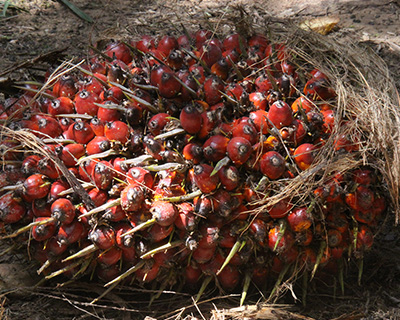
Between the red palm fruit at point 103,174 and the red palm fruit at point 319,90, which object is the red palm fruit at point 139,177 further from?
the red palm fruit at point 319,90

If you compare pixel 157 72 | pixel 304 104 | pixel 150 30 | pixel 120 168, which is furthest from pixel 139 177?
pixel 150 30

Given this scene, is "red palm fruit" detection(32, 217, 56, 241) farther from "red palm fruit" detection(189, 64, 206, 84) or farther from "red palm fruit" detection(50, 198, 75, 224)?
"red palm fruit" detection(189, 64, 206, 84)

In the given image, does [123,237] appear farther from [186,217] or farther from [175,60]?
[175,60]

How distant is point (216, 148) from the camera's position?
256cm

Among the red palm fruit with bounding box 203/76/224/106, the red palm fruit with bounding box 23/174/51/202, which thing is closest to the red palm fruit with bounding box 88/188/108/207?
the red palm fruit with bounding box 23/174/51/202

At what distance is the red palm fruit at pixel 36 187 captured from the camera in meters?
2.64

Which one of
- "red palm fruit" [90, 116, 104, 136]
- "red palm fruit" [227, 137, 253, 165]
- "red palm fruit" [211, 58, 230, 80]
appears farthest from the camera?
"red palm fruit" [211, 58, 230, 80]

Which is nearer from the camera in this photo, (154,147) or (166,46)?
(154,147)

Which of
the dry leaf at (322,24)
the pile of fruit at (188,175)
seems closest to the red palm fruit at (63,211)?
the pile of fruit at (188,175)

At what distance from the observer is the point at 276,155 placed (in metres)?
2.54

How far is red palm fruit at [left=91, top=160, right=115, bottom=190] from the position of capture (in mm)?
2584

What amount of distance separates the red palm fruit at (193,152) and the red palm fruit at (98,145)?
0.40 meters

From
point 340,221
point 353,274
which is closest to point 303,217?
point 340,221

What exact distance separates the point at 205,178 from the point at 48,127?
0.87 meters
